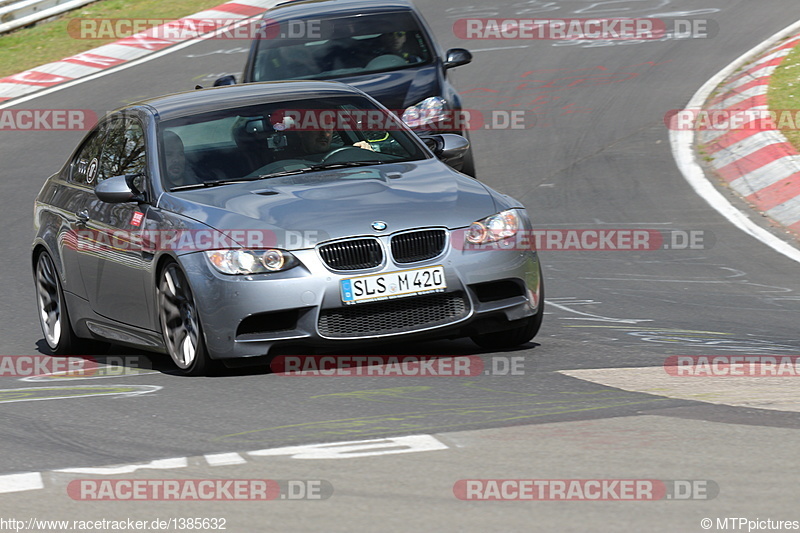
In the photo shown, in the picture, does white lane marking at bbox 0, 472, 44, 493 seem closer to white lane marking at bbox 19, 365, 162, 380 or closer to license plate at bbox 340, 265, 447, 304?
license plate at bbox 340, 265, 447, 304

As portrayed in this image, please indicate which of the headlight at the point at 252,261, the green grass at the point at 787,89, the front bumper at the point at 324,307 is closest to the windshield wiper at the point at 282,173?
the front bumper at the point at 324,307

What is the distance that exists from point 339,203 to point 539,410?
1.81 m

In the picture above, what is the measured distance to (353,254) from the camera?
7.01m

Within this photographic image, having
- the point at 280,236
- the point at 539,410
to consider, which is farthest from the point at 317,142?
the point at 539,410

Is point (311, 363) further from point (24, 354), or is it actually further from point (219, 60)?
point (219, 60)

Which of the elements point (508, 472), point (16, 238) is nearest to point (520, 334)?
point (508, 472)

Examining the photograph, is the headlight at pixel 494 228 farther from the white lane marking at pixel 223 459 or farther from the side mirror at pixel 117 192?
the white lane marking at pixel 223 459

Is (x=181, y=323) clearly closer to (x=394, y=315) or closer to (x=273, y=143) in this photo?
(x=394, y=315)

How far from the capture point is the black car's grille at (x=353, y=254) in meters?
6.98

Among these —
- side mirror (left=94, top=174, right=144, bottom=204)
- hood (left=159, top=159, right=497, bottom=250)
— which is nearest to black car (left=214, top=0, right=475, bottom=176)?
hood (left=159, top=159, right=497, bottom=250)

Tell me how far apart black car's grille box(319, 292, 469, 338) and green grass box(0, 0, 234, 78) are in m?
15.0

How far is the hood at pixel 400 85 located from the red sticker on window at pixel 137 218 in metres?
4.67

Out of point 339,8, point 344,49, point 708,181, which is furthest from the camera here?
point 339,8

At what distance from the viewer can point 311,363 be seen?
7.41m
